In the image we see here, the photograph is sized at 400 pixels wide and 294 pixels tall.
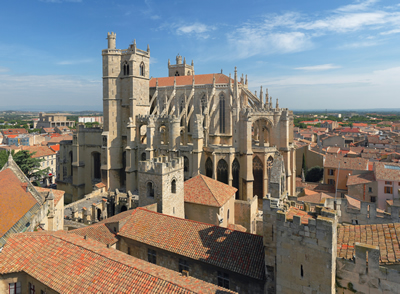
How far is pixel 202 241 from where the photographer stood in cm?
1579

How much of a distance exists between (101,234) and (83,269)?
6.04m

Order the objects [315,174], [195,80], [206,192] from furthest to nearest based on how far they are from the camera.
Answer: [315,174] < [195,80] < [206,192]

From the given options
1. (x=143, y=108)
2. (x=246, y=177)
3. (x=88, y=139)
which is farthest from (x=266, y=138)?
(x=88, y=139)

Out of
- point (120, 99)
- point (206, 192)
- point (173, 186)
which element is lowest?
point (206, 192)

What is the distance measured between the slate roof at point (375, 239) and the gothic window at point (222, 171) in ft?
69.0

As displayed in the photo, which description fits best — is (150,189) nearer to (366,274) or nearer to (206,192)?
(206,192)

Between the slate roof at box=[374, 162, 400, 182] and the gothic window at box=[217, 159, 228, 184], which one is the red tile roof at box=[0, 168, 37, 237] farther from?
the slate roof at box=[374, 162, 400, 182]

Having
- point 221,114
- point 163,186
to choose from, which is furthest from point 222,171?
point 163,186

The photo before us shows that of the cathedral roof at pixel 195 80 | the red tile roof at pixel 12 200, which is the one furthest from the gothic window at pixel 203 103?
the red tile roof at pixel 12 200

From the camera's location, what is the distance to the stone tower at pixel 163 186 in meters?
21.9

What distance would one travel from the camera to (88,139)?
4556cm

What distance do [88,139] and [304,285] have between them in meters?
42.3

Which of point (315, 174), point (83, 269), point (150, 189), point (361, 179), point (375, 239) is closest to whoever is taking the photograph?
point (375, 239)

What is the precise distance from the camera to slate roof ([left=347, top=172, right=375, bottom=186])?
35756 mm
